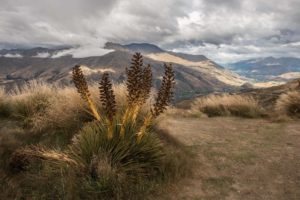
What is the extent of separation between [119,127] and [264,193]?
100 inches

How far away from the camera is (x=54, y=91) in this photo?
1109 cm

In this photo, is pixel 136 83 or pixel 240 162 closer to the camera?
pixel 136 83

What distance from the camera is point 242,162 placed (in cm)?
651

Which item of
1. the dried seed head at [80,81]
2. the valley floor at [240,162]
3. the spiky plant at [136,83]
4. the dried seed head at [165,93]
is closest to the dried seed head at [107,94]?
the spiky plant at [136,83]

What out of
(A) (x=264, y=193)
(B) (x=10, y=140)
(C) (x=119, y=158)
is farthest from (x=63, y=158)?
Result: (A) (x=264, y=193)

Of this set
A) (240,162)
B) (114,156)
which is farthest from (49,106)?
(240,162)

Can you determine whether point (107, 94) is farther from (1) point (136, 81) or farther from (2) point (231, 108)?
(2) point (231, 108)

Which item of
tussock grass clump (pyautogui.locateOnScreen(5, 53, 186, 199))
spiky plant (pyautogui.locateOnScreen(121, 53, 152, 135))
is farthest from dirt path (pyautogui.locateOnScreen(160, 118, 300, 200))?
spiky plant (pyautogui.locateOnScreen(121, 53, 152, 135))

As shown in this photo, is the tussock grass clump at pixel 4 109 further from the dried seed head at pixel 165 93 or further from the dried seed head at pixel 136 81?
the dried seed head at pixel 165 93

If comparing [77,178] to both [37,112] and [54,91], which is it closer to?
[37,112]

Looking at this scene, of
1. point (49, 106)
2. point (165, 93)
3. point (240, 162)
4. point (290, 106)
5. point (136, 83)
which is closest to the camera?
point (136, 83)

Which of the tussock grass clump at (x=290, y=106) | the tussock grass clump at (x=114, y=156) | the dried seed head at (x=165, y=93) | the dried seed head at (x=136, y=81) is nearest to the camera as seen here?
the tussock grass clump at (x=114, y=156)

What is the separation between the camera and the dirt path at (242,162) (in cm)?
513

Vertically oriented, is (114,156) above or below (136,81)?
below
